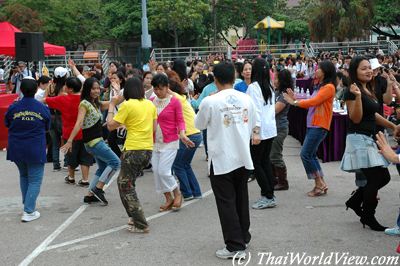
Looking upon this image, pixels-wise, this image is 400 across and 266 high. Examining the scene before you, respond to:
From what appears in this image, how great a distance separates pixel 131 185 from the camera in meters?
6.31

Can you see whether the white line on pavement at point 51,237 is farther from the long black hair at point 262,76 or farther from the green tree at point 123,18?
the green tree at point 123,18

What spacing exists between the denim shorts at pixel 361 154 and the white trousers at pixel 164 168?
2.09 m

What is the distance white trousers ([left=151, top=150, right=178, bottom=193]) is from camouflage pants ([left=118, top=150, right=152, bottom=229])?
2.05 ft

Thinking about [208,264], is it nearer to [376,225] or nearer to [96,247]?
[96,247]

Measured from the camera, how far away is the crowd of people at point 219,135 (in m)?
5.37

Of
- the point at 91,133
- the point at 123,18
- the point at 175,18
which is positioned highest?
the point at 123,18

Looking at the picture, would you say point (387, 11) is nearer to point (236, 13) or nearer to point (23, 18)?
point (236, 13)

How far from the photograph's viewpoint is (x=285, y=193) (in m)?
8.04

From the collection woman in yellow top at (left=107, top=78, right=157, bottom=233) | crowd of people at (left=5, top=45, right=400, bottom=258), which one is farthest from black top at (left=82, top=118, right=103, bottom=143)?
woman in yellow top at (left=107, top=78, right=157, bottom=233)

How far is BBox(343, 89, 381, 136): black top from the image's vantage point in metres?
5.91

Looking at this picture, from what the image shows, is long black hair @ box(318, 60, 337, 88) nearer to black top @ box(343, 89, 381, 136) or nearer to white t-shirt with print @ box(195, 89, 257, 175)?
black top @ box(343, 89, 381, 136)

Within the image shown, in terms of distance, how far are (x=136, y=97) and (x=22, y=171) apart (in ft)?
6.30

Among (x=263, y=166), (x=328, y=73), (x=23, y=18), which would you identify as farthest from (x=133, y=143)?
(x=23, y=18)

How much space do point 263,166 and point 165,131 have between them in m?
1.29
